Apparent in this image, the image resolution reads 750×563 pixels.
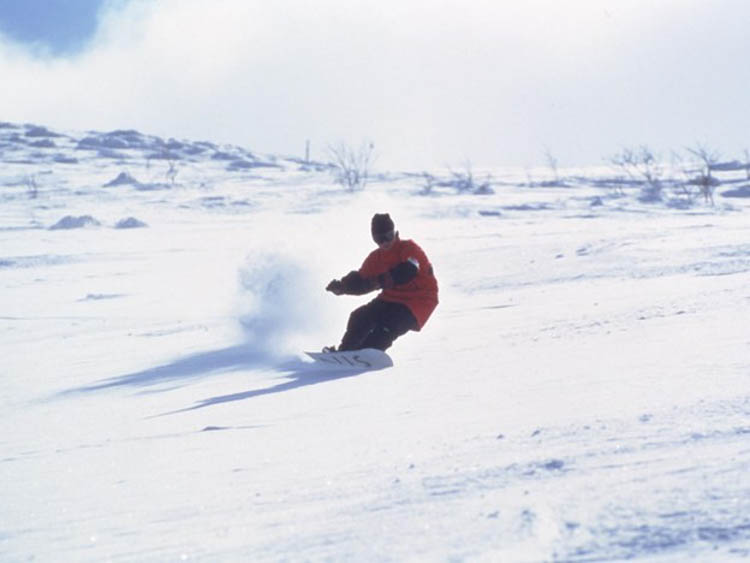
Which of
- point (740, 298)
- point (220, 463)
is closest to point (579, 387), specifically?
→ point (220, 463)

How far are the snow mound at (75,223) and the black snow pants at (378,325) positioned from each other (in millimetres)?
15772

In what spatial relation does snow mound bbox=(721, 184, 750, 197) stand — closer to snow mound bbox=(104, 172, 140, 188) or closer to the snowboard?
snow mound bbox=(104, 172, 140, 188)

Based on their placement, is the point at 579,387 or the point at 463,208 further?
the point at 463,208

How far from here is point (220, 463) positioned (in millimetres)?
2963

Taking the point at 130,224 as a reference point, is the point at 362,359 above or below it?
above

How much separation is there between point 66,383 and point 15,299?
6040mm

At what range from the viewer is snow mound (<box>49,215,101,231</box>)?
1991 cm

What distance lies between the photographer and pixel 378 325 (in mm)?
5504

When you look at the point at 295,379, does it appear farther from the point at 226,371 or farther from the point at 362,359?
the point at 226,371

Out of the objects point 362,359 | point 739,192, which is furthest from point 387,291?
point 739,192

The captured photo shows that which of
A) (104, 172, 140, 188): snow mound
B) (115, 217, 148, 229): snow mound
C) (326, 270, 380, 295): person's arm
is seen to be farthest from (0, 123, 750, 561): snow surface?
(104, 172, 140, 188): snow mound

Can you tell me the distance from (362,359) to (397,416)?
1.78 metres

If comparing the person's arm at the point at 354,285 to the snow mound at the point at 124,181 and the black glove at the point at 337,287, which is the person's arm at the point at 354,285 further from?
the snow mound at the point at 124,181

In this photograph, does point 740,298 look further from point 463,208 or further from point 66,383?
point 463,208
